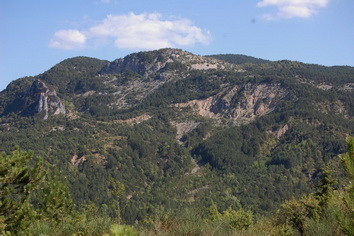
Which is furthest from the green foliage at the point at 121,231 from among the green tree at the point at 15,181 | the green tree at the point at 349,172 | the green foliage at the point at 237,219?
the green tree at the point at 15,181

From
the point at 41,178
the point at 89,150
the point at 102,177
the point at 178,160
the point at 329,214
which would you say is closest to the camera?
the point at 329,214

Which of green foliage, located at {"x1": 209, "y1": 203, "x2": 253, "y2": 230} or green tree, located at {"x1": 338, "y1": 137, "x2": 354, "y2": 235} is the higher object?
green tree, located at {"x1": 338, "y1": 137, "x2": 354, "y2": 235}

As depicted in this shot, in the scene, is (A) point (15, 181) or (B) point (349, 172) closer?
(B) point (349, 172)

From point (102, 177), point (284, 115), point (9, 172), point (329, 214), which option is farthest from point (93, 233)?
point (284, 115)

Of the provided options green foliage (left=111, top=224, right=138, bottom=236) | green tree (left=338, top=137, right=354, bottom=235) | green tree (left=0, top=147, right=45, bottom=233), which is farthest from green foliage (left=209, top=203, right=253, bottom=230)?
green tree (left=0, top=147, right=45, bottom=233)

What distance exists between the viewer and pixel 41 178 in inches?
774

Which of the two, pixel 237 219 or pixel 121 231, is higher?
pixel 121 231

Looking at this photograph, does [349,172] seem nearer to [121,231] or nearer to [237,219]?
[121,231]

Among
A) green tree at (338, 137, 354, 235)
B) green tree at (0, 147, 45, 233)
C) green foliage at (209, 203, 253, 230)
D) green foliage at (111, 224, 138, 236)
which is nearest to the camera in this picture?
green foliage at (111, 224, 138, 236)

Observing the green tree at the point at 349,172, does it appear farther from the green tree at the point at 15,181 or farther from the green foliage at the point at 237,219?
the green tree at the point at 15,181

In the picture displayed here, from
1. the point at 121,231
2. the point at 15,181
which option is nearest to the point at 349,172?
the point at 121,231

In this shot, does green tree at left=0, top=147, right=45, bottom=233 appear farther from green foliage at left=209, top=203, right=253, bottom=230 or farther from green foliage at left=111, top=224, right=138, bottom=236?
green foliage at left=111, top=224, right=138, bottom=236

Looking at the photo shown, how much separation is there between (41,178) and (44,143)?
163 metres

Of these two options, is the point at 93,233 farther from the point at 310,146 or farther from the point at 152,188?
the point at 310,146
